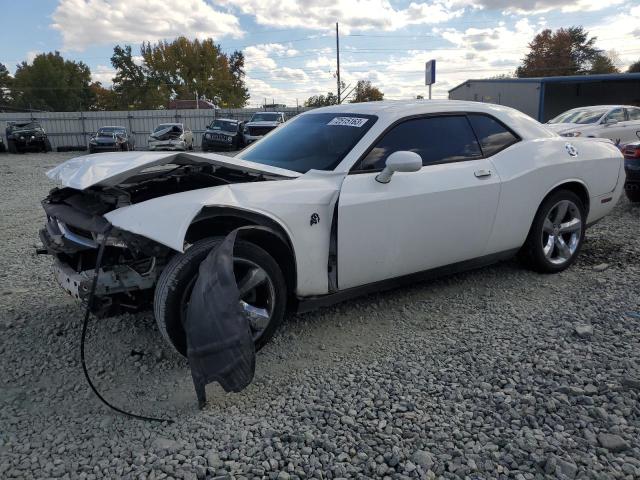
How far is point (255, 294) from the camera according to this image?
2.95m

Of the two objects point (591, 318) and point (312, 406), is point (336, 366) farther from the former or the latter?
point (591, 318)

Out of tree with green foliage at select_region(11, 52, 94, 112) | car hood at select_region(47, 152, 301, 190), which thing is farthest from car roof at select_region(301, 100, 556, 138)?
tree with green foliage at select_region(11, 52, 94, 112)

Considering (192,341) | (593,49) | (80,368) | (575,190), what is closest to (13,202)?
(80,368)

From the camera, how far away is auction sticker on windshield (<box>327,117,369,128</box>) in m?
3.62

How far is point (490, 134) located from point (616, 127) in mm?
9902

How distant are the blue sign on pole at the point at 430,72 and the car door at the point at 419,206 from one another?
10.3 metres

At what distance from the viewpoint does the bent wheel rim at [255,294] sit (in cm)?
281

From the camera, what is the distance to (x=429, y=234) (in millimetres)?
3529

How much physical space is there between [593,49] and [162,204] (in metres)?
71.6

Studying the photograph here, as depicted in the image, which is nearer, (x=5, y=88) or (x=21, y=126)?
(x=21, y=126)

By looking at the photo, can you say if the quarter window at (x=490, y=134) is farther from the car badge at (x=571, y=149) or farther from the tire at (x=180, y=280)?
the tire at (x=180, y=280)

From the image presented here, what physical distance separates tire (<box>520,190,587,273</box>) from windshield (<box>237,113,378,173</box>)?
70.7 inches

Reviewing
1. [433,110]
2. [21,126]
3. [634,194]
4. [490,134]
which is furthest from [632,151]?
[21,126]

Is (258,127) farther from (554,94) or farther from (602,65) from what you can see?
(602,65)
